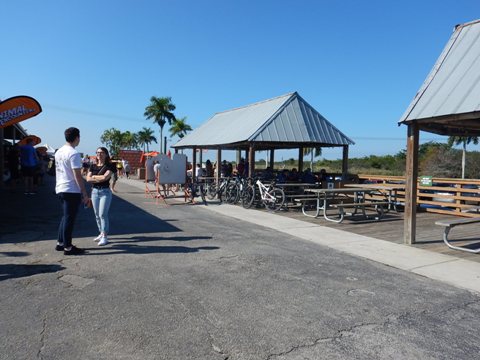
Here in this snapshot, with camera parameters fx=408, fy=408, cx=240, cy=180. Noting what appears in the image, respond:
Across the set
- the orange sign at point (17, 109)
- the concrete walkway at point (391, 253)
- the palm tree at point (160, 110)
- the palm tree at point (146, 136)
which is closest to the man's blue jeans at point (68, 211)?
the concrete walkway at point (391, 253)

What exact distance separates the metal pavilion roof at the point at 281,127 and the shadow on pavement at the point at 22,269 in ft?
32.2

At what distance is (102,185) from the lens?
7016mm

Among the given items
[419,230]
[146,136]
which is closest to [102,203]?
[419,230]

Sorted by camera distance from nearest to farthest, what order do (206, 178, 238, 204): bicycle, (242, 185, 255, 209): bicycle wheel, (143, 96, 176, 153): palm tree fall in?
(242, 185, 255, 209): bicycle wheel → (206, 178, 238, 204): bicycle → (143, 96, 176, 153): palm tree

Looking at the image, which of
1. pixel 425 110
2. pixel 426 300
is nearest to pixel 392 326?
pixel 426 300

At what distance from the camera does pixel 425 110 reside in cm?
791

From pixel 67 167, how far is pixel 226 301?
3356 millimetres

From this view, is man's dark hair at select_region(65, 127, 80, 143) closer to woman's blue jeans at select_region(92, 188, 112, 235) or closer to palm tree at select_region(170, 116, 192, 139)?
woman's blue jeans at select_region(92, 188, 112, 235)

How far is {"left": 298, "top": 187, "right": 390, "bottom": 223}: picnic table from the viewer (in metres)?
11.3

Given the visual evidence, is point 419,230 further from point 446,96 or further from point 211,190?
point 211,190

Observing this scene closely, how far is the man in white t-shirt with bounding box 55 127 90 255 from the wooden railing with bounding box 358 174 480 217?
35.4 ft

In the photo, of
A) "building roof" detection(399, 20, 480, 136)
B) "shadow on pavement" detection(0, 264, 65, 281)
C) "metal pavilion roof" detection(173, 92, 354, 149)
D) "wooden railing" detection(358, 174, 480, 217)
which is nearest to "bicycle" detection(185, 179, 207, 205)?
"metal pavilion roof" detection(173, 92, 354, 149)

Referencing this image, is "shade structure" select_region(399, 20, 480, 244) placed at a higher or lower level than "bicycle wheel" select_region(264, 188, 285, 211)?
higher

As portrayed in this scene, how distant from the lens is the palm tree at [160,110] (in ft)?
183
